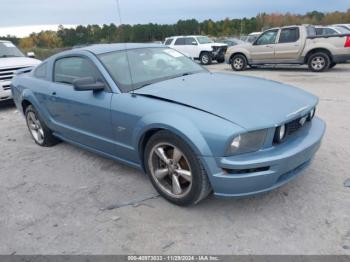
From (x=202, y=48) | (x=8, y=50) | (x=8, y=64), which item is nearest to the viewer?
(x=8, y=64)

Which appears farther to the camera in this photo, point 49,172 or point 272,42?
point 272,42

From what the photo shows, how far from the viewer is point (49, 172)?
4.25m

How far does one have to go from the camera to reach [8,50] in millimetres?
9344

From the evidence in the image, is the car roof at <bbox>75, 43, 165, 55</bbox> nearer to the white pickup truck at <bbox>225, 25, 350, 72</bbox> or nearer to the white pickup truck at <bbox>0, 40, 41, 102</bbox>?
the white pickup truck at <bbox>0, 40, 41, 102</bbox>

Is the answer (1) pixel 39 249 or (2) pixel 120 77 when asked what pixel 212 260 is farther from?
(2) pixel 120 77

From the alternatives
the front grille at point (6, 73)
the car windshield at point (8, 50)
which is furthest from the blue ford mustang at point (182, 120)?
the car windshield at point (8, 50)

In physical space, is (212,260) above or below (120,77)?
below

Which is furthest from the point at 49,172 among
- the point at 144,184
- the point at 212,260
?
the point at 212,260

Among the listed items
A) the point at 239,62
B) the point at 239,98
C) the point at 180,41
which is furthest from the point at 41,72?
the point at 180,41

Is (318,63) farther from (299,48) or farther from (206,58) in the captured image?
(206,58)

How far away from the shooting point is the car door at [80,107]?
366 cm

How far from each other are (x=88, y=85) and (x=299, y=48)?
10.6 metres

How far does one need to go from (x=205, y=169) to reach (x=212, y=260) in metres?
0.72

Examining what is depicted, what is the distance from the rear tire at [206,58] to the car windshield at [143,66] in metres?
13.5
